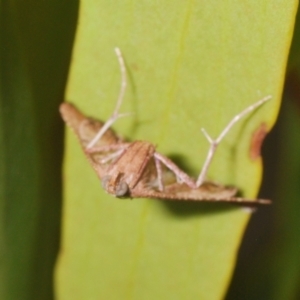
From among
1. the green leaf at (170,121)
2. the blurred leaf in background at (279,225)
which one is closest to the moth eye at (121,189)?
the green leaf at (170,121)

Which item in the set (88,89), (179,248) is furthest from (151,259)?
(88,89)

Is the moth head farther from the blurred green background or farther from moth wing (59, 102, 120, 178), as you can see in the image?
the blurred green background

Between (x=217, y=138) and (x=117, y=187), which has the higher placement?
(x=217, y=138)

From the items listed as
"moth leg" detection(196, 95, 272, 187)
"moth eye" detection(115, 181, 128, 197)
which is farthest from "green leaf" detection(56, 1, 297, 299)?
"moth eye" detection(115, 181, 128, 197)

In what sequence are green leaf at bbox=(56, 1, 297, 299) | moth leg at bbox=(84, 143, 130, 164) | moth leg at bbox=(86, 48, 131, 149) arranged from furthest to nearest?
moth leg at bbox=(84, 143, 130, 164) → moth leg at bbox=(86, 48, 131, 149) → green leaf at bbox=(56, 1, 297, 299)

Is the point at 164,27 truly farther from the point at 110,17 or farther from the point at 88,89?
the point at 88,89

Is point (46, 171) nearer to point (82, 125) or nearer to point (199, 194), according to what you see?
point (82, 125)

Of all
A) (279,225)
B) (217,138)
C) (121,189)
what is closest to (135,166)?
(121,189)
